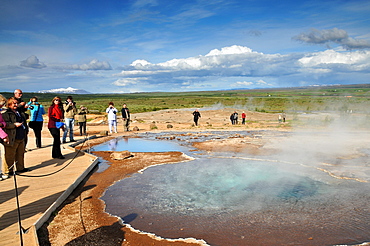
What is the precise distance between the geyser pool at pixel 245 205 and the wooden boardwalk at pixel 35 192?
3.18ft

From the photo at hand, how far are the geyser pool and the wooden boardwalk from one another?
38.2 inches

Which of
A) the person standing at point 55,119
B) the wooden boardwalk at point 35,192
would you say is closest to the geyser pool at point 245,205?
the wooden boardwalk at point 35,192

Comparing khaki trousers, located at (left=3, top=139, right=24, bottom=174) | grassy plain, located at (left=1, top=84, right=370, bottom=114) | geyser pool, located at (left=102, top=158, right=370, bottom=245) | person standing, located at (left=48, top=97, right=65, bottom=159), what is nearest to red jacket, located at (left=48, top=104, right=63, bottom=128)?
person standing, located at (left=48, top=97, right=65, bottom=159)

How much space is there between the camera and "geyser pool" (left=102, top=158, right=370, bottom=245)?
475cm

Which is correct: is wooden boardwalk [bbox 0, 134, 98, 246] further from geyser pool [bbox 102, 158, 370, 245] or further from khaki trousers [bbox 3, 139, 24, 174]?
geyser pool [bbox 102, 158, 370, 245]

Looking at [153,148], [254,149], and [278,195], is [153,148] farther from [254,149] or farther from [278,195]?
[278,195]

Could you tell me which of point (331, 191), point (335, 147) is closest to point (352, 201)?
point (331, 191)

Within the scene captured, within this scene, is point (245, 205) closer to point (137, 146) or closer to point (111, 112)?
point (137, 146)

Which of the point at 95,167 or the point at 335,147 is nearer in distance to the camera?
the point at 95,167

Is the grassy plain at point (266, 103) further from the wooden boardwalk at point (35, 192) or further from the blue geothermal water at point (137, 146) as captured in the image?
the wooden boardwalk at point (35, 192)

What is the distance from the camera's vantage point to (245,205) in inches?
231

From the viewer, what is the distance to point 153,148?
1259 cm

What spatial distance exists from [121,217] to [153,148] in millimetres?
7206

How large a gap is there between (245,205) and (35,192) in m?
3.94
